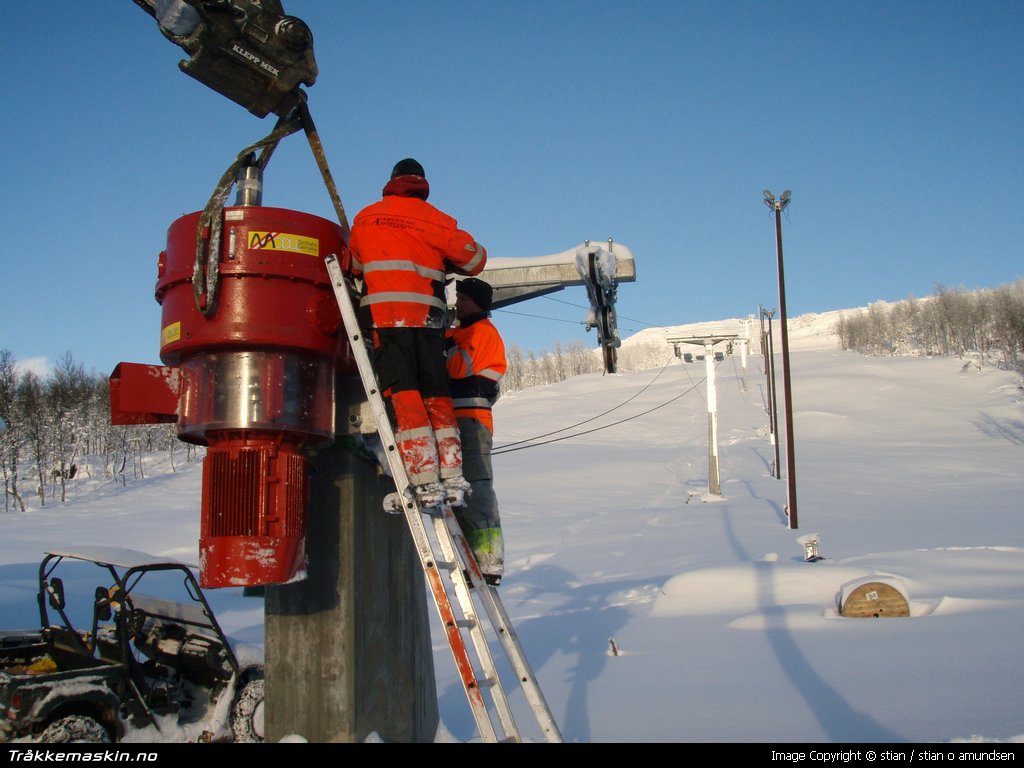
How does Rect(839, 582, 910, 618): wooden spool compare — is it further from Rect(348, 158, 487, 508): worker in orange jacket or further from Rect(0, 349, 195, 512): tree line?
Rect(0, 349, 195, 512): tree line

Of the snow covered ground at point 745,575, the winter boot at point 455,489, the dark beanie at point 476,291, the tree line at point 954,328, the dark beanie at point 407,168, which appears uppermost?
the tree line at point 954,328

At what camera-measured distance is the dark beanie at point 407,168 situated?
366 cm

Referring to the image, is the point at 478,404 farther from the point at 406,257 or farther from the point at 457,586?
the point at 457,586

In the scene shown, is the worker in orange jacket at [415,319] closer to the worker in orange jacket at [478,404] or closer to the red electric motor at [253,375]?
the red electric motor at [253,375]

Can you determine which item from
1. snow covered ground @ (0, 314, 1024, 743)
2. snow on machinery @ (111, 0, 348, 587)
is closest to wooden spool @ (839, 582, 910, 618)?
snow covered ground @ (0, 314, 1024, 743)

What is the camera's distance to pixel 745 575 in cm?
1115

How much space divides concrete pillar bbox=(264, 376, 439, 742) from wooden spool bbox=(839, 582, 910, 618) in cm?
583

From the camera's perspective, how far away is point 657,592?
11617mm

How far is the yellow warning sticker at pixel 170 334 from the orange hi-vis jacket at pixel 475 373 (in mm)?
1264

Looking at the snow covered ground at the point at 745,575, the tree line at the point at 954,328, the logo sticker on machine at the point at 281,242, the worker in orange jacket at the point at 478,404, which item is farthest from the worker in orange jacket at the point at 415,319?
the tree line at the point at 954,328
